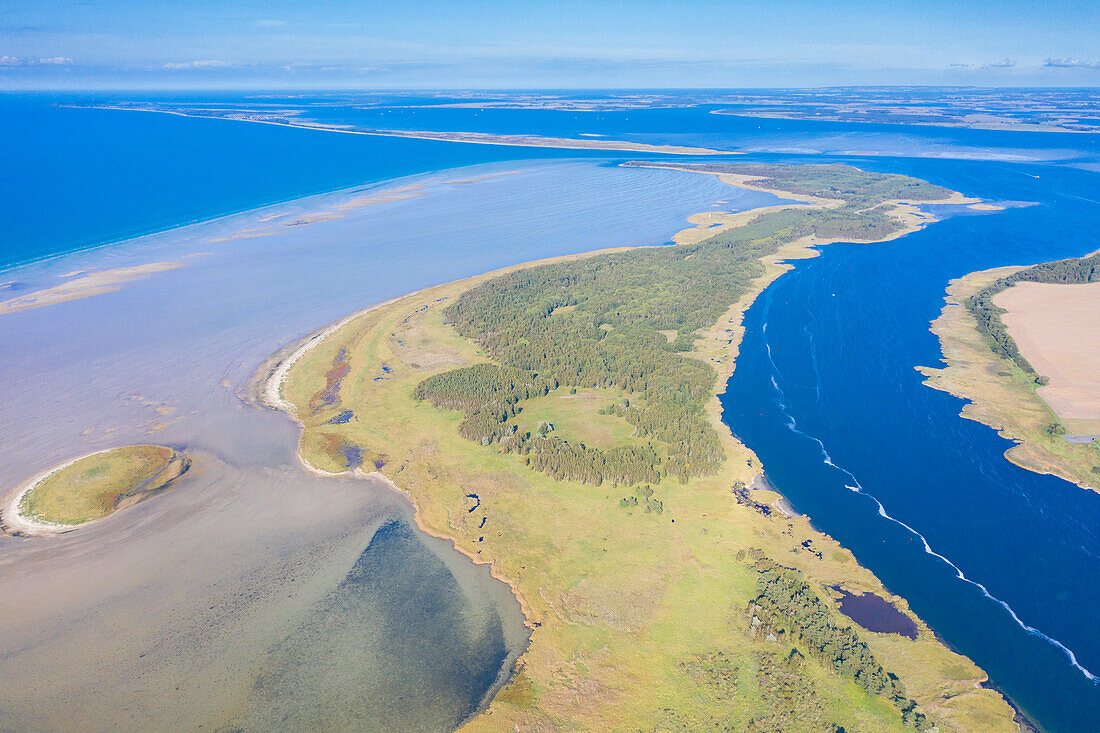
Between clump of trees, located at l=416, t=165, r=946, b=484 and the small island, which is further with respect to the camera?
clump of trees, located at l=416, t=165, r=946, b=484

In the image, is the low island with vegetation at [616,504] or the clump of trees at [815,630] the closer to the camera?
the clump of trees at [815,630]

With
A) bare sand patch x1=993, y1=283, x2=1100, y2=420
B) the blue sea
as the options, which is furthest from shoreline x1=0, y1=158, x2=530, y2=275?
bare sand patch x1=993, y1=283, x2=1100, y2=420

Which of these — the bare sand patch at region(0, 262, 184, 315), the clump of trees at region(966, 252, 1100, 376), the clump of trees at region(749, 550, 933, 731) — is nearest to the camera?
the clump of trees at region(749, 550, 933, 731)

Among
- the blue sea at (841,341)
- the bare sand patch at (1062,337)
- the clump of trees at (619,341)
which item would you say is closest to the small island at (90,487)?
the blue sea at (841,341)

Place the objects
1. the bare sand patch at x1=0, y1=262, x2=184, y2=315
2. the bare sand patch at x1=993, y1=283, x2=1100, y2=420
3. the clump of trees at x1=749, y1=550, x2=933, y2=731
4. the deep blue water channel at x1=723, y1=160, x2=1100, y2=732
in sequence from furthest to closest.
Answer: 1. the bare sand patch at x1=0, y1=262, x2=184, y2=315
2. the bare sand patch at x1=993, y1=283, x2=1100, y2=420
3. the deep blue water channel at x1=723, y1=160, x2=1100, y2=732
4. the clump of trees at x1=749, y1=550, x2=933, y2=731

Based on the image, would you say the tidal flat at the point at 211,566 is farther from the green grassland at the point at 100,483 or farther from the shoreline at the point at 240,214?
the shoreline at the point at 240,214

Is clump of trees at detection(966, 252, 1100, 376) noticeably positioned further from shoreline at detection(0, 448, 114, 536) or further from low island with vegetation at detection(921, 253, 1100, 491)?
shoreline at detection(0, 448, 114, 536)

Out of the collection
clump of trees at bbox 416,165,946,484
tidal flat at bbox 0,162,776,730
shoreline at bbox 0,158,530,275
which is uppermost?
shoreline at bbox 0,158,530,275
